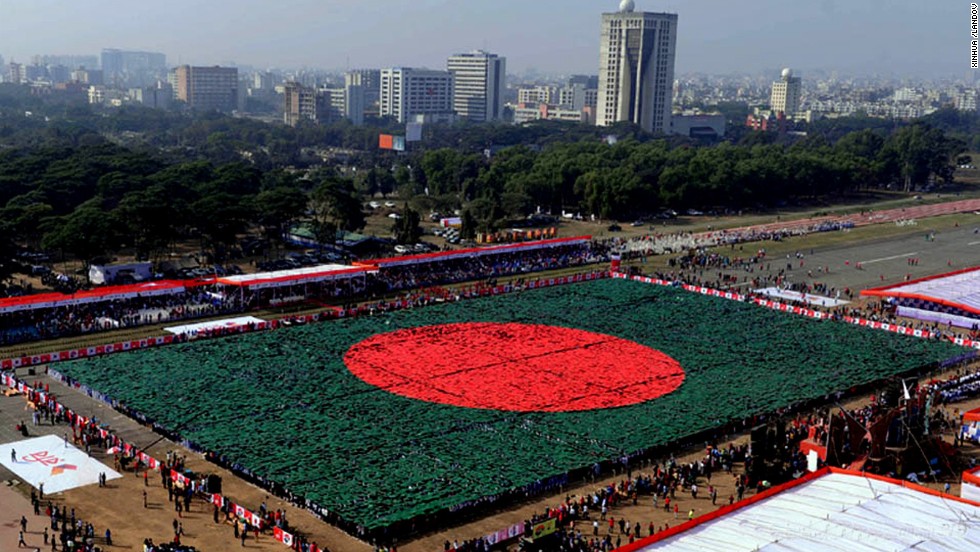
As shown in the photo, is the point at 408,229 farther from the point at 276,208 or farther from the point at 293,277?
the point at 293,277

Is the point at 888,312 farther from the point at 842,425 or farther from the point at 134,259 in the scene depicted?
the point at 134,259

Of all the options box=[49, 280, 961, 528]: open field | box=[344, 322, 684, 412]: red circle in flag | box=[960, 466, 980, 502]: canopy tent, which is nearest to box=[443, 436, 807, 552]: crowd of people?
box=[49, 280, 961, 528]: open field

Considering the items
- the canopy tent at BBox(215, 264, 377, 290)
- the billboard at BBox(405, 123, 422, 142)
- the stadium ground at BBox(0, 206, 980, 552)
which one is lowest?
the stadium ground at BBox(0, 206, 980, 552)

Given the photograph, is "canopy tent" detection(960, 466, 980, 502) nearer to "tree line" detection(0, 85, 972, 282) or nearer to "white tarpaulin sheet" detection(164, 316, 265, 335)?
"white tarpaulin sheet" detection(164, 316, 265, 335)

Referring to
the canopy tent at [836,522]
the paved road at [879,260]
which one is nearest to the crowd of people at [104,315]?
the paved road at [879,260]

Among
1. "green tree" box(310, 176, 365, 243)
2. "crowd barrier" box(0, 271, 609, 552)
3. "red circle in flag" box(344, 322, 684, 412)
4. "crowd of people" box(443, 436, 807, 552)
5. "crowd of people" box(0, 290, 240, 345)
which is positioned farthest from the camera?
"green tree" box(310, 176, 365, 243)

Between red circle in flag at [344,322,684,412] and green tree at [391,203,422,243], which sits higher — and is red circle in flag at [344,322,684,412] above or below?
below
